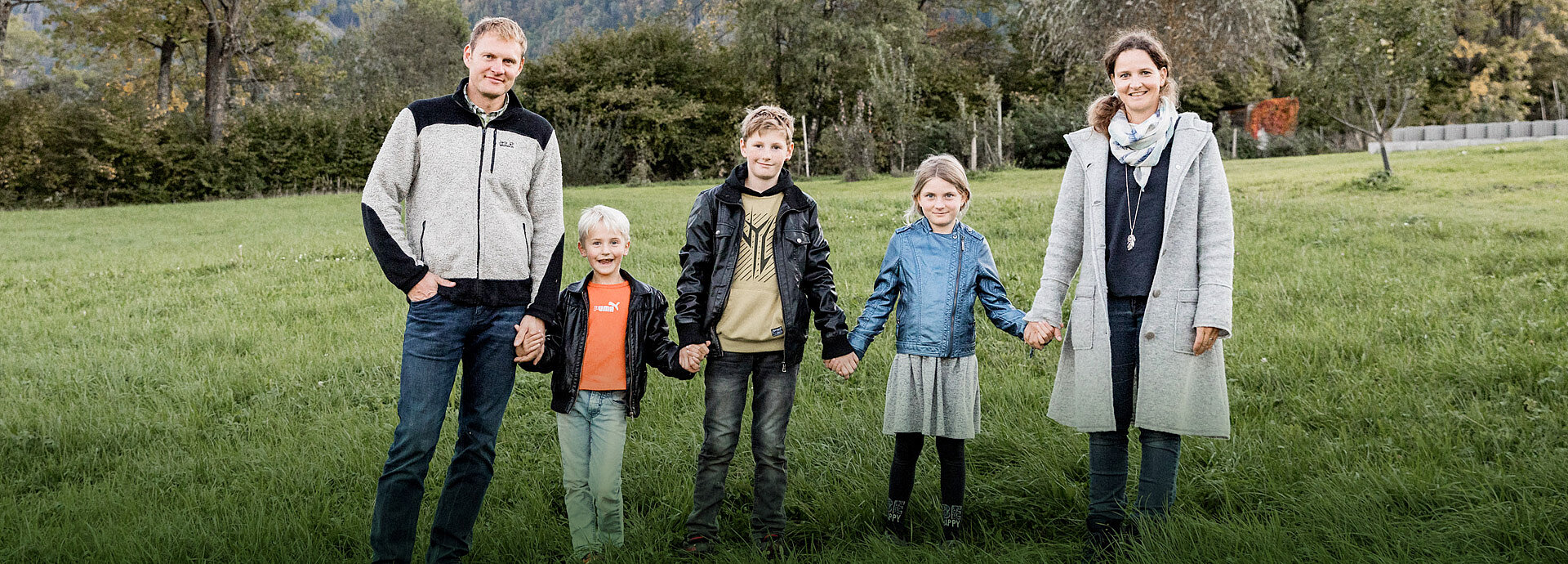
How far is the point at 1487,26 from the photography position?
38.0 meters

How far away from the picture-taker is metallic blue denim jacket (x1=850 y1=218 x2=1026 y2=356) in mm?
3314

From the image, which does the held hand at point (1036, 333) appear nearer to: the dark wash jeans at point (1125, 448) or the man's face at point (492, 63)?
the dark wash jeans at point (1125, 448)

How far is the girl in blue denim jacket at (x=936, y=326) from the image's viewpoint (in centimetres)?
331

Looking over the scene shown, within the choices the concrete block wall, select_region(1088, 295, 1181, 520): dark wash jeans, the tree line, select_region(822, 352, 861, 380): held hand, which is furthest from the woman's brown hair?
the concrete block wall

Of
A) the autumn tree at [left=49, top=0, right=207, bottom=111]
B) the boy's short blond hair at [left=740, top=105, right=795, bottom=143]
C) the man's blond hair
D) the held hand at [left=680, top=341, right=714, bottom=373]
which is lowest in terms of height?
the held hand at [left=680, top=341, right=714, bottom=373]

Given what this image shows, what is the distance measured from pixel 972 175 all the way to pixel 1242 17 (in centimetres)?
912

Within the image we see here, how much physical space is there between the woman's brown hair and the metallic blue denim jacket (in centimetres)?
57

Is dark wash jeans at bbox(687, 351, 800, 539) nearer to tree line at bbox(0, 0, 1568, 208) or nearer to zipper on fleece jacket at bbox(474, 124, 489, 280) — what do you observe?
zipper on fleece jacket at bbox(474, 124, 489, 280)

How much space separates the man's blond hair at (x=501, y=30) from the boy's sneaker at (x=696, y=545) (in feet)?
5.83

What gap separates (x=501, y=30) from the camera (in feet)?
9.76

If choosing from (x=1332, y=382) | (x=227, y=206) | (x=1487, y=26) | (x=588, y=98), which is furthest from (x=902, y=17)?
(x=1332, y=382)

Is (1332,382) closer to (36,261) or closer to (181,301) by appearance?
(181,301)

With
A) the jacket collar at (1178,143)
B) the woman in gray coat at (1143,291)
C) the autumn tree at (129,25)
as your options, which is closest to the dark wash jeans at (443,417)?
the woman in gray coat at (1143,291)

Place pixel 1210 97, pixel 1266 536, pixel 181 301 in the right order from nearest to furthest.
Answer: pixel 1266 536, pixel 181 301, pixel 1210 97
